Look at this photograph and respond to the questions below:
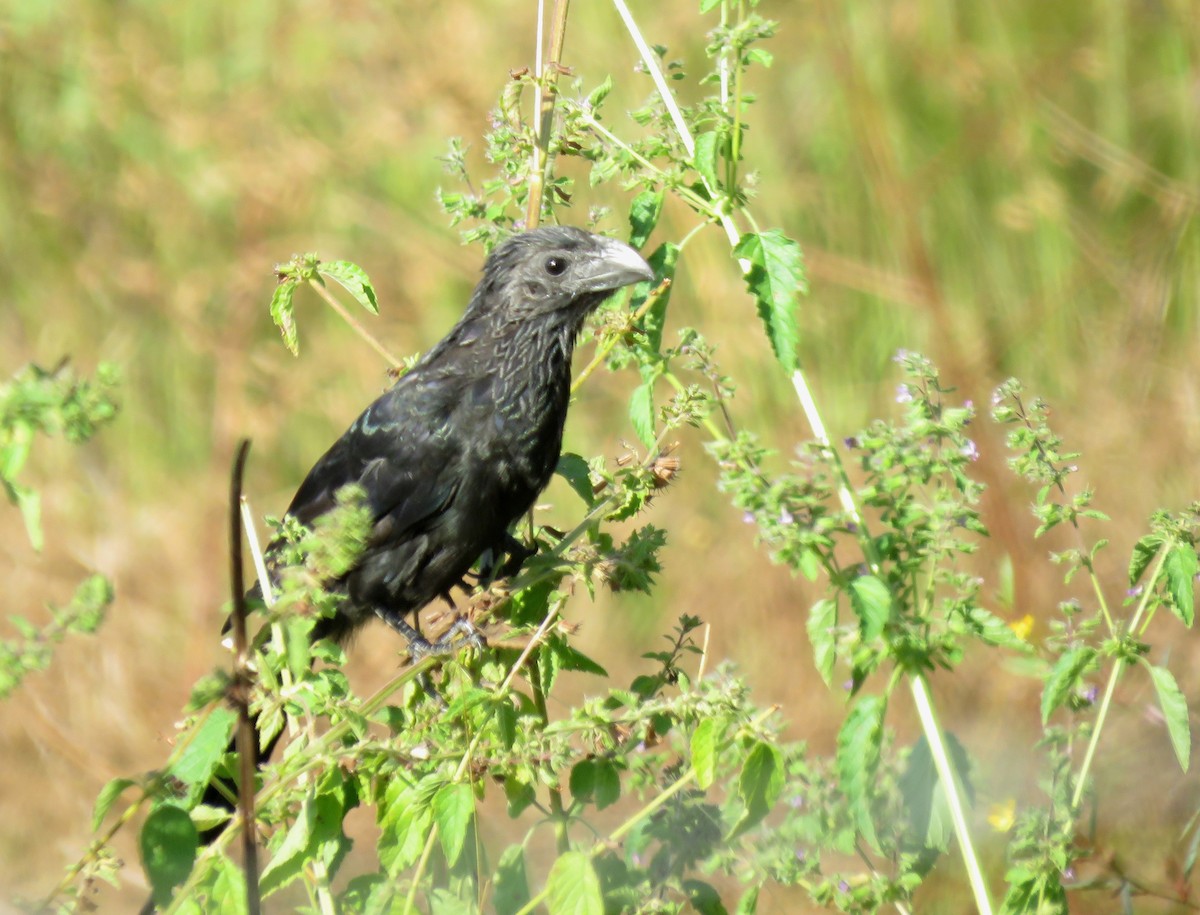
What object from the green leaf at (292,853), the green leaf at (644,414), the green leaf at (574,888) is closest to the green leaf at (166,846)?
the green leaf at (292,853)

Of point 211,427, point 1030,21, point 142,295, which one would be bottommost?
point 1030,21

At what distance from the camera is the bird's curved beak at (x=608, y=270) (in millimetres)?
3533

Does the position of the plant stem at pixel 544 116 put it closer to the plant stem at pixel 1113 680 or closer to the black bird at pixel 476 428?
the black bird at pixel 476 428

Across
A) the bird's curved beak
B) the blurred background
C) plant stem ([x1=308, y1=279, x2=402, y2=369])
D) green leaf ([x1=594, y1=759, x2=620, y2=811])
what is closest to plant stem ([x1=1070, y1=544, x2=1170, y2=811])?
green leaf ([x1=594, y1=759, x2=620, y2=811])

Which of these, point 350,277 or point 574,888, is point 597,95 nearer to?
point 350,277

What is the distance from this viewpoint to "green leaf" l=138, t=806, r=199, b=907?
1.69m

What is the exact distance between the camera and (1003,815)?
2.44 metres

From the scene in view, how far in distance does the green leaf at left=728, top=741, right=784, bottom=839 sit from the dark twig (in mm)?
714

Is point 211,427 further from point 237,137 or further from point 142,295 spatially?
point 237,137

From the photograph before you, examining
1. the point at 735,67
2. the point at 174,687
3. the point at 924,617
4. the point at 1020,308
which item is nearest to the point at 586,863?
the point at 924,617

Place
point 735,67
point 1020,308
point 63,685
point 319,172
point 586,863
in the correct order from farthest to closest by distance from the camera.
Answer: point 319,172 → point 63,685 → point 1020,308 → point 735,67 → point 586,863

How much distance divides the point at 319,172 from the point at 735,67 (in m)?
5.03

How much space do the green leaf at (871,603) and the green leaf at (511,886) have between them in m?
0.70

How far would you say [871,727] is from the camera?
80.7 inches
